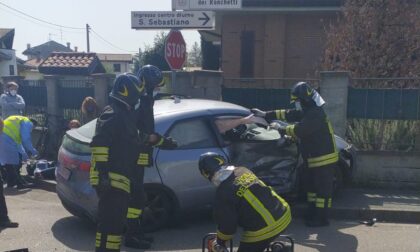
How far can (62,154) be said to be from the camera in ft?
19.3

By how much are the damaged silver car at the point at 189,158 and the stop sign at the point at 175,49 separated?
2140mm

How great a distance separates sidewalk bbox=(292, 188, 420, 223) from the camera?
6.77m

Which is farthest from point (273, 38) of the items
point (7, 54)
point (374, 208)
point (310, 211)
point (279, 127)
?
point (7, 54)

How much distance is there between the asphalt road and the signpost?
311 cm

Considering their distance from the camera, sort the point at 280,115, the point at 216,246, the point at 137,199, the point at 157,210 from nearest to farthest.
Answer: the point at 216,246 → the point at 137,199 → the point at 157,210 → the point at 280,115

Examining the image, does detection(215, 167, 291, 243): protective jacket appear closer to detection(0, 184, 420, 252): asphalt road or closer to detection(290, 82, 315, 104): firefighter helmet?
detection(0, 184, 420, 252): asphalt road

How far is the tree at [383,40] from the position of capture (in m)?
10.0

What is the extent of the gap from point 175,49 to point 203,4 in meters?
0.94

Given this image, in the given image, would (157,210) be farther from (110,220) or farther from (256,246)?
(256,246)

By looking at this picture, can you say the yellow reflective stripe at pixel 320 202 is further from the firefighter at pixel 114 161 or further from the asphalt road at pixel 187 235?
the firefighter at pixel 114 161

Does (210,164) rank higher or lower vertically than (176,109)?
lower

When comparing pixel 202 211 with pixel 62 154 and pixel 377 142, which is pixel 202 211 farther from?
pixel 377 142

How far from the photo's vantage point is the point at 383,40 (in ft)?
33.1

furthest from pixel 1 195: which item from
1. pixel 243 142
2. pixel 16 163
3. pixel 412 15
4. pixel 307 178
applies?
pixel 412 15
